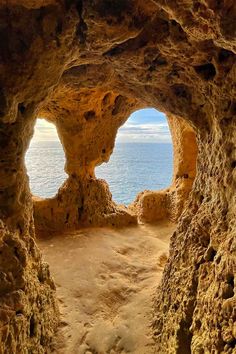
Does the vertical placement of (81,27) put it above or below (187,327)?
above

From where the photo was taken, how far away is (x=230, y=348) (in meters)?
1.94

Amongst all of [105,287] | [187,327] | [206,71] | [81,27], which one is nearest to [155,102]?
[206,71]

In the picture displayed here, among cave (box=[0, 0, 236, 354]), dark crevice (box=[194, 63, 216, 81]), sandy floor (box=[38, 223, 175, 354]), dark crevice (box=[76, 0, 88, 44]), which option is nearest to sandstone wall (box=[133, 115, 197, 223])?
sandy floor (box=[38, 223, 175, 354])

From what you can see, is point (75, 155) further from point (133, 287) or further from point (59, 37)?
point (59, 37)

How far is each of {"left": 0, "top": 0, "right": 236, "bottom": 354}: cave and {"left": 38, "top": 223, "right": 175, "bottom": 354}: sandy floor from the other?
A: 16 cm

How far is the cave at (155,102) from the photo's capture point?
2131 mm

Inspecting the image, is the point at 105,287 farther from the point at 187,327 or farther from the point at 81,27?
the point at 81,27

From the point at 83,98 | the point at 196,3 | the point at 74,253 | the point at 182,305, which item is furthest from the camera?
the point at 83,98

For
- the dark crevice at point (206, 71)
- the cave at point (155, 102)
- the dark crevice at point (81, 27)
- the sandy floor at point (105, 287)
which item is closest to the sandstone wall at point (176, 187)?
the sandy floor at point (105, 287)

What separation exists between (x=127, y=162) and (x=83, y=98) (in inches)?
932

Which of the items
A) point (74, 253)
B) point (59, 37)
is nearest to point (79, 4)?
point (59, 37)

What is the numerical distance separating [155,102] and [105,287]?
8.76ft

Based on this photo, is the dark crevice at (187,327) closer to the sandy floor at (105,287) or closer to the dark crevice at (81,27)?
the sandy floor at (105,287)

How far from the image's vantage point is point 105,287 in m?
4.09
